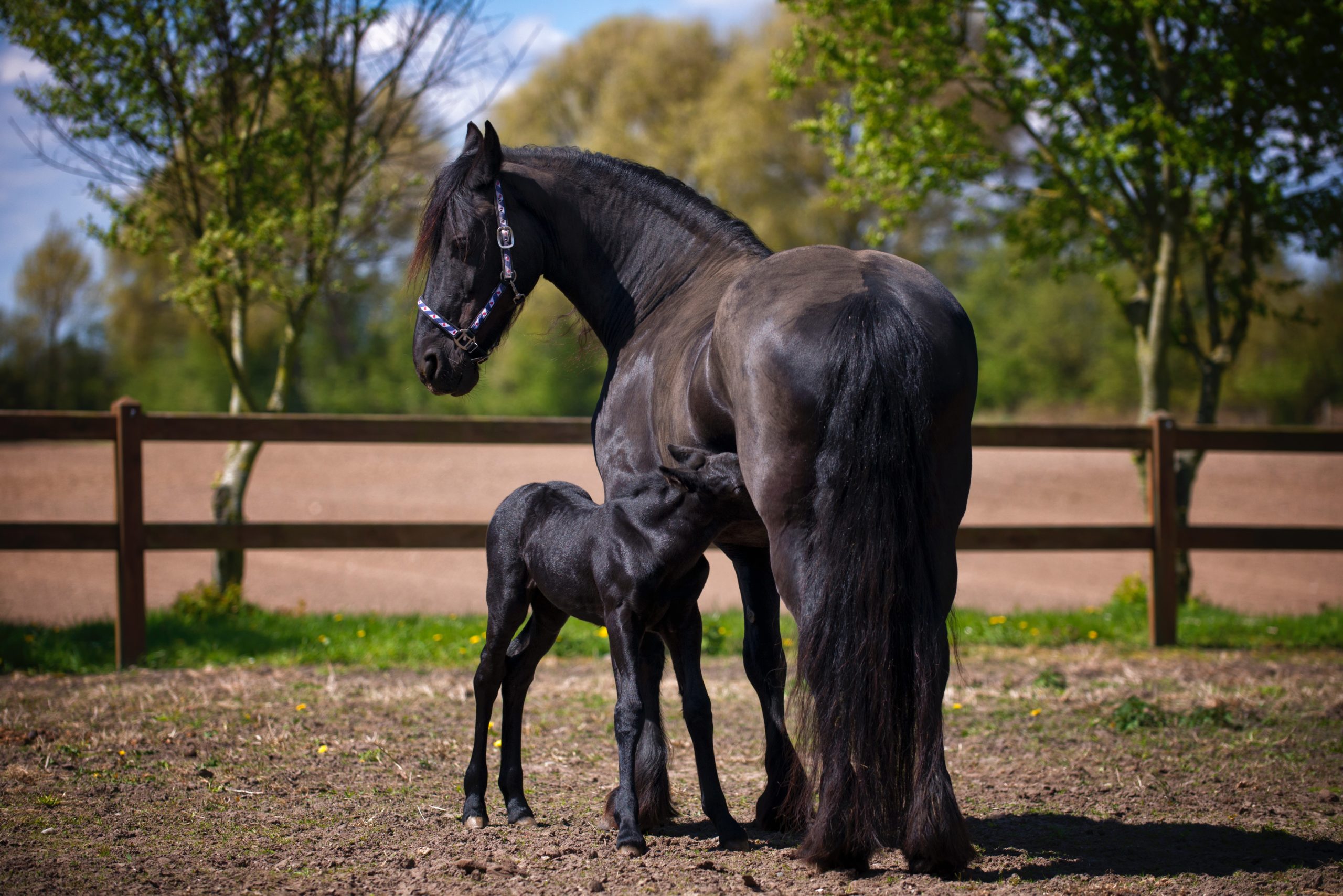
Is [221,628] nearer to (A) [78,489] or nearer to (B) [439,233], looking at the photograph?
(B) [439,233]

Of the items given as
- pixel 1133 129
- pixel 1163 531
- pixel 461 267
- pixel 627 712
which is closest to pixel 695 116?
pixel 1133 129

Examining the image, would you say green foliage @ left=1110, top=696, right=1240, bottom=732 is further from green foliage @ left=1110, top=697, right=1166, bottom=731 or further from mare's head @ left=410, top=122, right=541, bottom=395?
mare's head @ left=410, top=122, right=541, bottom=395

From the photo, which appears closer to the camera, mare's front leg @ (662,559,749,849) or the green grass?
mare's front leg @ (662,559,749,849)

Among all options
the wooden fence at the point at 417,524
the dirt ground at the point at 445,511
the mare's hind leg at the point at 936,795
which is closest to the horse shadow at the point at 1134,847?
the mare's hind leg at the point at 936,795

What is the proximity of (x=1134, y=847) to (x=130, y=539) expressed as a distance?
6.02 meters

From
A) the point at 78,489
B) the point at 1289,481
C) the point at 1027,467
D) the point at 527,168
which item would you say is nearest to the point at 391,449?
the point at 78,489

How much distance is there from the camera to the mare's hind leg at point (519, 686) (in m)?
3.64

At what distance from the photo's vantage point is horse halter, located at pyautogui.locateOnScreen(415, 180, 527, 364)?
377cm

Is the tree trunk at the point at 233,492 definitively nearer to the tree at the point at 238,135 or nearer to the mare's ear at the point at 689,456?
the tree at the point at 238,135

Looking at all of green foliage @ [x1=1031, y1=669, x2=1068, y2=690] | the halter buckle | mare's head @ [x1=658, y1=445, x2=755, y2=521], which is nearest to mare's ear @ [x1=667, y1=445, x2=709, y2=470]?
mare's head @ [x1=658, y1=445, x2=755, y2=521]

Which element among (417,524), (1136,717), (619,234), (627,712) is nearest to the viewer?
(627,712)

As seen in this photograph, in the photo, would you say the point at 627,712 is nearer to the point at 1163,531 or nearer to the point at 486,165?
the point at 486,165

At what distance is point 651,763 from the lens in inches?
137

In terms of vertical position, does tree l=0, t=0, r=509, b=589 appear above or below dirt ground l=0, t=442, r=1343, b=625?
above
